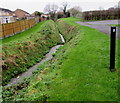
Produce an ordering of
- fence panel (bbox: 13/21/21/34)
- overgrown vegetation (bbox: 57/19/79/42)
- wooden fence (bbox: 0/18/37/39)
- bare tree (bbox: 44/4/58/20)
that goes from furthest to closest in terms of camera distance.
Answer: bare tree (bbox: 44/4/58/20) → fence panel (bbox: 13/21/21/34) → overgrown vegetation (bbox: 57/19/79/42) → wooden fence (bbox: 0/18/37/39)

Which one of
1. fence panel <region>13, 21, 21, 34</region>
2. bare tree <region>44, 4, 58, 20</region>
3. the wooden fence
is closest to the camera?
the wooden fence

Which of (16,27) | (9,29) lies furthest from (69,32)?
(9,29)

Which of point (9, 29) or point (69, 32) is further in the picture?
point (69, 32)

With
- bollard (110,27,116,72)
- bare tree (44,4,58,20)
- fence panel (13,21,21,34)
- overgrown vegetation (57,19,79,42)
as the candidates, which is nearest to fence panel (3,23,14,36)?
fence panel (13,21,21,34)

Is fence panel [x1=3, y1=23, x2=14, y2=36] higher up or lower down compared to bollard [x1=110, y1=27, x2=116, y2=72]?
higher up

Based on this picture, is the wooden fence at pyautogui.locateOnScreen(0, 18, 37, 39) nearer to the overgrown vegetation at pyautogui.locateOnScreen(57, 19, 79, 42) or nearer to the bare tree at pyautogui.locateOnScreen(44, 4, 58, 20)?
the overgrown vegetation at pyautogui.locateOnScreen(57, 19, 79, 42)

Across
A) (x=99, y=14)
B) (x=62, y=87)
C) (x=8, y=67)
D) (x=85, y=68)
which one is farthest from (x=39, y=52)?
(x=99, y=14)

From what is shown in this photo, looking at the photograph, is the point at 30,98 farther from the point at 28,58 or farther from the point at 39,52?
the point at 39,52

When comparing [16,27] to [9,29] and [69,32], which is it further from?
[69,32]

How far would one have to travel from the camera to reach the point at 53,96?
17.8ft

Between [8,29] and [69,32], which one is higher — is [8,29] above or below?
above

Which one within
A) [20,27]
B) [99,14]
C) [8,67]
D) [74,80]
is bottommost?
[8,67]

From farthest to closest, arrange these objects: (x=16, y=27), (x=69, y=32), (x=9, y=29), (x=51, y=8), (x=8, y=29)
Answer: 1. (x=51, y=8)
2. (x=69, y=32)
3. (x=16, y=27)
4. (x=9, y=29)
5. (x=8, y=29)

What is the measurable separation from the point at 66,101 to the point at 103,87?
4.84ft
